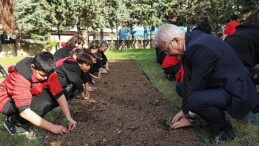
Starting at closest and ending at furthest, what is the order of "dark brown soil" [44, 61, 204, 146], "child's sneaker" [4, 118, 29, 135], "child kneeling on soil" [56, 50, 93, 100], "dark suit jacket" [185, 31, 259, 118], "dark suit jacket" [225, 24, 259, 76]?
"dark suit jacket" [185, 31, 259, 118] < "dark brown soil" [44, 61, 204, 146] < "child's sneaker" [4, 118, 29, 135] < "dark suit jacket" [225, 24, 259, 76] < "child kneeling on soil" [56, 50, 93, 100]

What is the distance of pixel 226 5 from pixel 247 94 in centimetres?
2314

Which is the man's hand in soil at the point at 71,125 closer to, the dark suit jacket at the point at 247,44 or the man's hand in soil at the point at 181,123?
the man's hand in soil at the point at 181,123

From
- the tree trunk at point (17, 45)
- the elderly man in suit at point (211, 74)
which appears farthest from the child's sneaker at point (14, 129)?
the tree trunk at point (17, 45)

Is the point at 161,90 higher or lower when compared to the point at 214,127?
lower

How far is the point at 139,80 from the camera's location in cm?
743

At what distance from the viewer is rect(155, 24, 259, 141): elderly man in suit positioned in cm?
293

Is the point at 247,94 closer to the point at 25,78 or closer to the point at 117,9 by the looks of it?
the point at 25,78

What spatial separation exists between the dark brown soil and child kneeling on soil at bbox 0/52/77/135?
0.92 ft

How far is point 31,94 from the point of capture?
11.6ft

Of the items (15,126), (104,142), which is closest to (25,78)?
(15,126)

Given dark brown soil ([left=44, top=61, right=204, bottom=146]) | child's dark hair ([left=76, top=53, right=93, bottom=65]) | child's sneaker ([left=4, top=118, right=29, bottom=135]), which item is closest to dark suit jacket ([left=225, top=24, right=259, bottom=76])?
dark brown soil ([left=44, top=61, right=204, bottom=146])

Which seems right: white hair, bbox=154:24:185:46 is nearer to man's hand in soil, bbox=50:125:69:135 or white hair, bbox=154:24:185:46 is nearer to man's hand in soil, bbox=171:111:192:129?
man's hand in soil, bbox=171:111:192:129

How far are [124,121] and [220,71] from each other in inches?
61.1

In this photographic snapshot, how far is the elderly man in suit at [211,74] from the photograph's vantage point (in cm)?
293
